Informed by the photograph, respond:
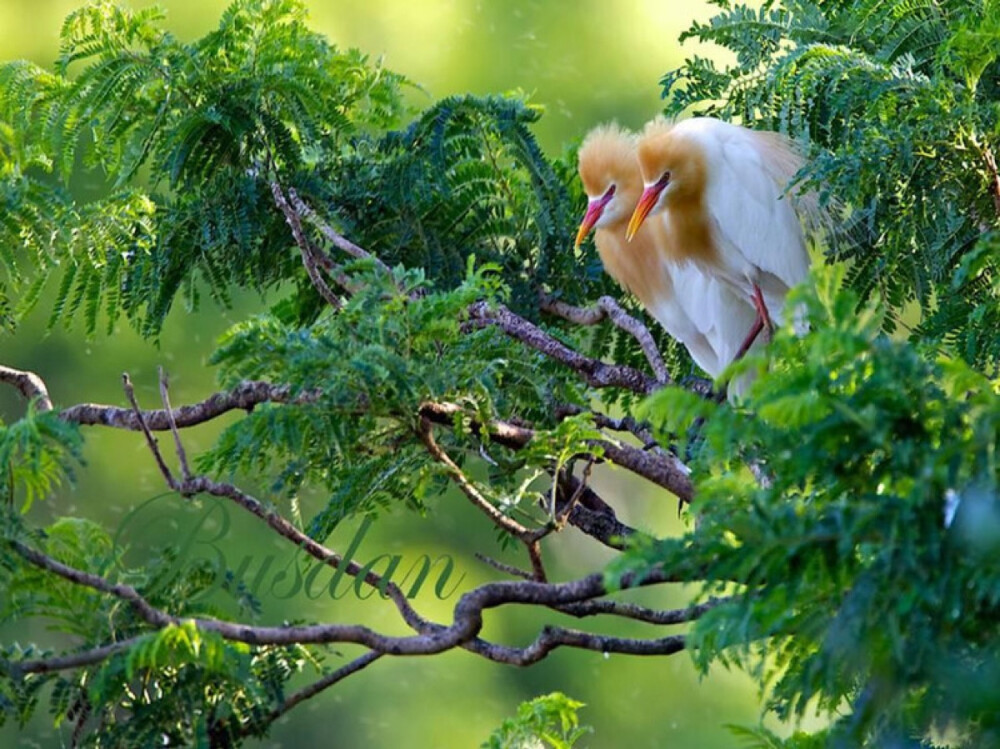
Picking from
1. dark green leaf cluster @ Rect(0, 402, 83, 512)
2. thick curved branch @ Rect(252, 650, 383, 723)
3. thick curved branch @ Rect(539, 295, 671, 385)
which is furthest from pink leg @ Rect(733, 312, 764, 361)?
dark green leaf cluster @ Rect(0, 402, 83, 512)

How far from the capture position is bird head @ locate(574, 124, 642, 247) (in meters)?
2.78

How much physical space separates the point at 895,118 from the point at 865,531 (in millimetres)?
851

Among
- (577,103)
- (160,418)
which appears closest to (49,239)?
(160,418)

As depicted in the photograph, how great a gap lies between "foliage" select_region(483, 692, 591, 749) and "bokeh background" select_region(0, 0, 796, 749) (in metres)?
3.13

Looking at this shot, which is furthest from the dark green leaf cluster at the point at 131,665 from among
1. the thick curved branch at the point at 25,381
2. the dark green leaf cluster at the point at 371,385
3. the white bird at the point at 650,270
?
the white bird at the point at 650,270

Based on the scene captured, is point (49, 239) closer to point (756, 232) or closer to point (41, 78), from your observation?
point (41, 78)

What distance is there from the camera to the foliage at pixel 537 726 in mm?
1767

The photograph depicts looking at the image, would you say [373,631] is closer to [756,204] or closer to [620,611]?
[620,611]

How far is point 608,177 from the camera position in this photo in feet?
9.21

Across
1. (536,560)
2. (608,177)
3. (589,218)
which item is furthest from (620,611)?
(608,177)

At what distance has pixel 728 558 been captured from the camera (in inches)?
35.2

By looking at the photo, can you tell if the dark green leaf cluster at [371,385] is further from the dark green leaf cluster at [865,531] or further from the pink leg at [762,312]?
the pink leg at [762,312]

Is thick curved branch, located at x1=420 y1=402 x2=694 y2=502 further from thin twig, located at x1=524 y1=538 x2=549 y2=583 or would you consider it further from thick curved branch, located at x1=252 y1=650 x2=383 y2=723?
thick curved branch, located at x1=252 y1=650 x2=383 y2=723

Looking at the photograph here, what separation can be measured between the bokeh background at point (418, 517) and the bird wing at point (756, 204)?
2419 millimetres
